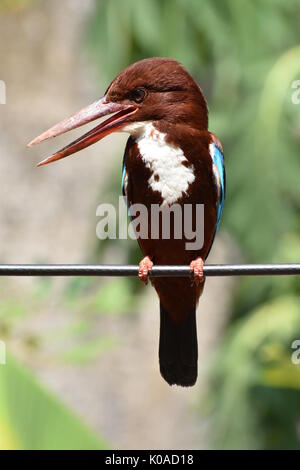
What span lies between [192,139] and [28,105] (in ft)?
13.6

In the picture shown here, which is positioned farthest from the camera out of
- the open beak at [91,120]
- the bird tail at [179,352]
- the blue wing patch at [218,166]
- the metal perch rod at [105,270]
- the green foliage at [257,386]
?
the green foliage at [257,386]

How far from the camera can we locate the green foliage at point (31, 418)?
8.53 feet

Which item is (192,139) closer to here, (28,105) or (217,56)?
(217,56)

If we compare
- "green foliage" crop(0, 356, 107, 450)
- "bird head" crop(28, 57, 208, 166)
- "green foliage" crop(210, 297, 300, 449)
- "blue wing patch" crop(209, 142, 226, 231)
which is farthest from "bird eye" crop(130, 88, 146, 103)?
"green foliage" crop(210, 297, 300, 449)

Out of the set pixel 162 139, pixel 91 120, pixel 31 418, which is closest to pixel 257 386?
pixel 31 418

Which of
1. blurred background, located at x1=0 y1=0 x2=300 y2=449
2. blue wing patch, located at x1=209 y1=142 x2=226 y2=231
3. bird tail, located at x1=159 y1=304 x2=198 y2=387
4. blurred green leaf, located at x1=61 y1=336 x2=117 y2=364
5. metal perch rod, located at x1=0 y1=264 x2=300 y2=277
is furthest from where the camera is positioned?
blurred background, located at x1=0 y1=0 x2=300 y2=449

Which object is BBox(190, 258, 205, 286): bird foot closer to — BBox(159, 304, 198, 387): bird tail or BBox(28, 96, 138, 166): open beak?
BBox(159, 304, 198, 387): bird tail

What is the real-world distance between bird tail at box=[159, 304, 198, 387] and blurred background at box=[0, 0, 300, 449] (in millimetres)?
348

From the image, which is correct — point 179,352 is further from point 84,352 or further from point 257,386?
point 257,386

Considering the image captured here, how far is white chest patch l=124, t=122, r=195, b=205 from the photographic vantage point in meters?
2.31

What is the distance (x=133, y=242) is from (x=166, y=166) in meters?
2.16

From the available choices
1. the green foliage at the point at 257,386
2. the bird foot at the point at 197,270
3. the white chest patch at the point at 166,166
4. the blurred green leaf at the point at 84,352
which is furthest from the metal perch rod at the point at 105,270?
the green foliage at the point at 257,386

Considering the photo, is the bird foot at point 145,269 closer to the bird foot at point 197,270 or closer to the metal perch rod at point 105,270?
the bird foot at point 197,270
